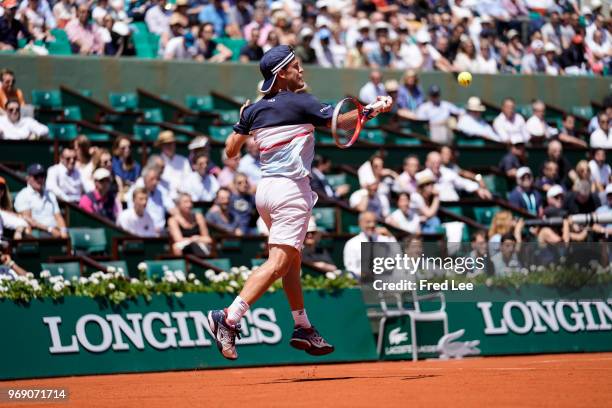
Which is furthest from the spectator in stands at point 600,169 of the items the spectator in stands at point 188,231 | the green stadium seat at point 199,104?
the spectator in stands at point 188,231

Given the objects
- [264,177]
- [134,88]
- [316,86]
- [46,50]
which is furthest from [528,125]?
[264,177]

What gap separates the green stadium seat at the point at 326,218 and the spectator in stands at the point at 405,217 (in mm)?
784

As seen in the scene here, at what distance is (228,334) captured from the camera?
8.88 m

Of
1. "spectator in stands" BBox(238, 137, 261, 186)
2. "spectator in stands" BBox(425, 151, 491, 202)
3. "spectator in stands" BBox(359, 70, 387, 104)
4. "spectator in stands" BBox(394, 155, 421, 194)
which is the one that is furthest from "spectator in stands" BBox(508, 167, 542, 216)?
"spectator in stands" BBox(238, 137, 261, 186)

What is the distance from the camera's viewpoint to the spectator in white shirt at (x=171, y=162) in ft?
53.4

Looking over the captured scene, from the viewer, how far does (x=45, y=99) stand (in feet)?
58.2

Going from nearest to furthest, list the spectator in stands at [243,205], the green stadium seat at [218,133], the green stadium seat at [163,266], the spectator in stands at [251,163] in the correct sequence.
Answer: the green stadium seat at [163,266]
the spectator in stands at [243,205]
the spectator in stands at [251,163]
the green stadium seat at [218,133]

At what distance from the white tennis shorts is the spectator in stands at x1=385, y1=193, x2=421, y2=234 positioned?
770 centimetres

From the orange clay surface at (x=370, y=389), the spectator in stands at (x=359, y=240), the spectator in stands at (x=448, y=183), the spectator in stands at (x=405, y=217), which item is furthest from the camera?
the spectator in stands at (x=448, y=183)

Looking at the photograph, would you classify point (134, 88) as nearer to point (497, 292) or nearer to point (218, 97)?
point (218, 97)

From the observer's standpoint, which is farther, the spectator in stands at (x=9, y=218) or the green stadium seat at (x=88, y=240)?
the green stadium seat at (x=88, y=240)

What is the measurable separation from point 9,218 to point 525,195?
8.53m

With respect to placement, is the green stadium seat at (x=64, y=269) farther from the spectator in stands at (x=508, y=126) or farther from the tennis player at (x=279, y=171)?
the spectator in stands at (x=508, y=126)

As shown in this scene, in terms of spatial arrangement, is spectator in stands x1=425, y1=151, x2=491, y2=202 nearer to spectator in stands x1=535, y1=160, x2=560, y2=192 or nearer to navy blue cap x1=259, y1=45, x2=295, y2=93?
spectator in stands x1=535, y1=160, x2=560, y2=192
